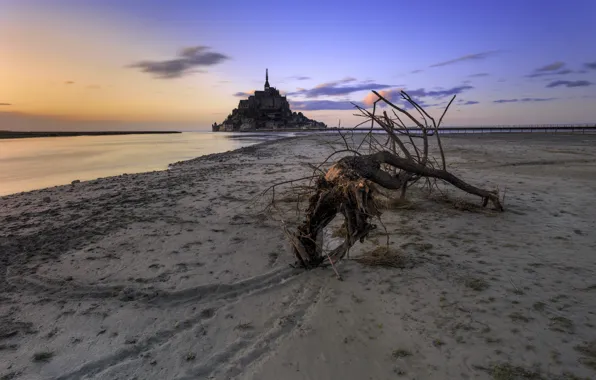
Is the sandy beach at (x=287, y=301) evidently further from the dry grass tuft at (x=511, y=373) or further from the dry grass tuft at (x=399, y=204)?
the dry grass tuft at (x=399, y=204)

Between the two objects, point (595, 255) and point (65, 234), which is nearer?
point (595, 255)

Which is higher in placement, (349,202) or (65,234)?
(349,202)

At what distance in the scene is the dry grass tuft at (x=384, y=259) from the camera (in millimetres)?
4770

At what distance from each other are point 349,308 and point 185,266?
2485 mm

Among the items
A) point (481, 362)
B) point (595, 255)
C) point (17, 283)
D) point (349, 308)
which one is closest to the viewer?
point (481, 362)

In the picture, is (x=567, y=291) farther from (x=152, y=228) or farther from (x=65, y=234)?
(x=65, y=234)

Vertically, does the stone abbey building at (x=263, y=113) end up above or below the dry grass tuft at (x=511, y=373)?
above

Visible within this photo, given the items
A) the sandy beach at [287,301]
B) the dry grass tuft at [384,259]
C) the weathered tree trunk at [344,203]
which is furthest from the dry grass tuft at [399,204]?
the dry grass tuft at [384,259]

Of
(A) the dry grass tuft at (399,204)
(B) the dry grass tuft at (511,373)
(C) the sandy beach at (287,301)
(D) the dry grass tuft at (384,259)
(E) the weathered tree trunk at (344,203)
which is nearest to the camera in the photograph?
(B) the dry grass tuft at (511,373)

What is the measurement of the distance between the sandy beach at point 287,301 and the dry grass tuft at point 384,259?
5.6 inches

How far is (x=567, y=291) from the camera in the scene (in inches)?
150

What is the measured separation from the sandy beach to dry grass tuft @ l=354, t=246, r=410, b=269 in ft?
0.47

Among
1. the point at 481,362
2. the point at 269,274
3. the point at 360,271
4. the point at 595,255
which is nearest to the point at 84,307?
the point at 269,274

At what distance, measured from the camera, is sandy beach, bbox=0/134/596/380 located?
2.87m
